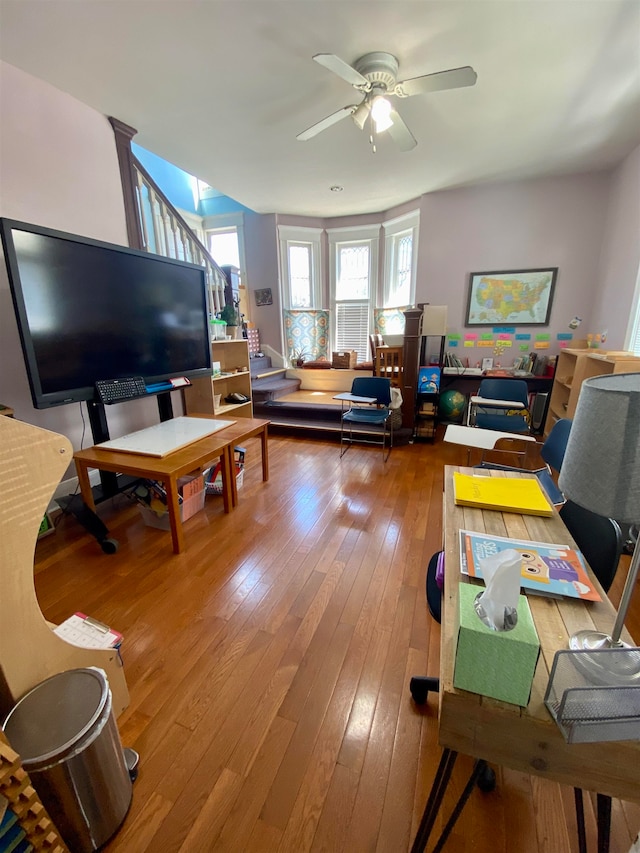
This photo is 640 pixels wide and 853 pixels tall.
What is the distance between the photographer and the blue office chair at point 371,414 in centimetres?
346

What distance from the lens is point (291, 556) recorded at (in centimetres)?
207

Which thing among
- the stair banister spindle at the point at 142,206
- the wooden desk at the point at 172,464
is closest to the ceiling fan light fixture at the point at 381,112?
the stair banister spindle at the point at 142,206

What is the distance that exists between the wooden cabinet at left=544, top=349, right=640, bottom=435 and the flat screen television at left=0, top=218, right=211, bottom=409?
269 centimetres

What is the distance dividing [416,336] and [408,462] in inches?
53.9

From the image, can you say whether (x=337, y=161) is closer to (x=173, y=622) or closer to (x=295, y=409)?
(x=295, y=409)

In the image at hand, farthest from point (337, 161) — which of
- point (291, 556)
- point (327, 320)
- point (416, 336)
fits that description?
point (291, 556)

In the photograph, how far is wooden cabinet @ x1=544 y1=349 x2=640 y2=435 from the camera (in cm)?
254

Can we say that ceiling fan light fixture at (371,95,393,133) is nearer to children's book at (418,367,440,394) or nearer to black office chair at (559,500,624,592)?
children's book at (418,367,440,394)

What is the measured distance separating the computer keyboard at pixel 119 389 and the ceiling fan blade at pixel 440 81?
2457mm

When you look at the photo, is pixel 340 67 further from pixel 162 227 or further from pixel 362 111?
pixel 162 227

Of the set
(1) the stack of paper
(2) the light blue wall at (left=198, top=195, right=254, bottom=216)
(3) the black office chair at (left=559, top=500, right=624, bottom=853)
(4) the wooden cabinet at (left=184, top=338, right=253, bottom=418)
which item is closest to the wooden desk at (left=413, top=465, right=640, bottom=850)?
(3) the black office chair at (left=559, top=500, right=624, bottom=853)

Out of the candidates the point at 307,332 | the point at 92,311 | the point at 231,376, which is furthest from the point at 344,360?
the point at 92,311

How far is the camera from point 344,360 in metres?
5.32

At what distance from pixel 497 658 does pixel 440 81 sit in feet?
8.99
